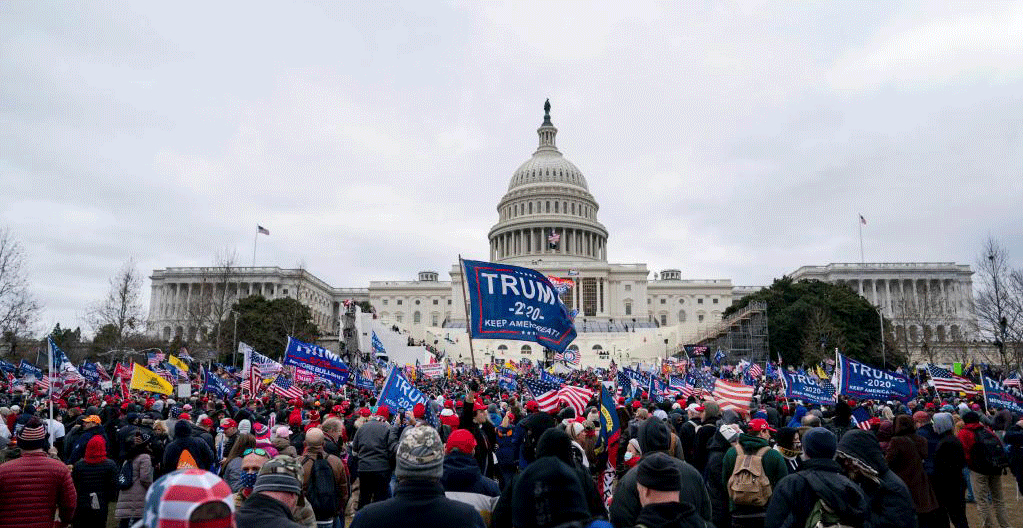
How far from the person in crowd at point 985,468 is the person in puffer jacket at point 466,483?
7045mm

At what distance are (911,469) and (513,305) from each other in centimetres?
573

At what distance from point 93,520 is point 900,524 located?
781 centimetres

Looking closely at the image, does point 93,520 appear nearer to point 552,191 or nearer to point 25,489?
point 25,489

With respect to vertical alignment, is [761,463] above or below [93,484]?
above

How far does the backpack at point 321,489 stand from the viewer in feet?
20.4

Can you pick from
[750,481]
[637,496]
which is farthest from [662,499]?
[750,481]

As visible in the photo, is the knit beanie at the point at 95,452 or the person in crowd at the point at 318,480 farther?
the knit beanie at the point at 95,452

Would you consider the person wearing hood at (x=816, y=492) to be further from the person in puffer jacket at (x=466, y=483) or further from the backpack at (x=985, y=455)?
the backpack at (x=985, y=455)

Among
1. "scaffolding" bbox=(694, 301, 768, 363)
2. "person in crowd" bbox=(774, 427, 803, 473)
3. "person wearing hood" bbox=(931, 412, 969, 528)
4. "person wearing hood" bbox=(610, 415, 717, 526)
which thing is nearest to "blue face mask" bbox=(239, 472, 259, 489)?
"person wearing hood" bbox=(610, 415, 717, 526)

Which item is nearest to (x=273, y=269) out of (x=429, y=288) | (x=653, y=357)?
(x=429, y=288)

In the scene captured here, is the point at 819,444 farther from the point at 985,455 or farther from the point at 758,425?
the point at 985,455

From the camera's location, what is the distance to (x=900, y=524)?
4.94 meters

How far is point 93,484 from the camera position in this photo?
7336mm

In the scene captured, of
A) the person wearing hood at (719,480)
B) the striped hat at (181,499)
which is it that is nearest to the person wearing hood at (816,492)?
the person wearing hood at (719,480)
